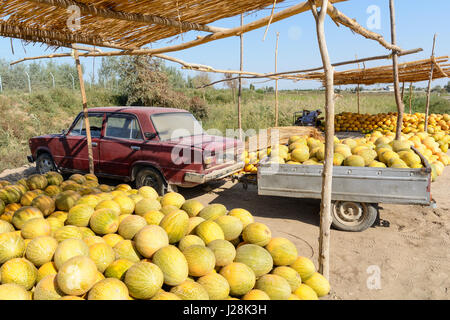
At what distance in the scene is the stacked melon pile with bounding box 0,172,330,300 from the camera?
1884 mm

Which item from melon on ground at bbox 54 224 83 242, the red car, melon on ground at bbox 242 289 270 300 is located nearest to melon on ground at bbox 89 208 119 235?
melon on ground at bbox 54 224 83 242

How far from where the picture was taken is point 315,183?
16.0 feet

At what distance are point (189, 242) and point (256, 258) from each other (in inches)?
20.2

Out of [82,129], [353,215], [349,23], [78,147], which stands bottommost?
[353,215]

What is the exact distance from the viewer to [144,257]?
7.52 feet

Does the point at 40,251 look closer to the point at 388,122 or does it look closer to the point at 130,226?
the point at 130,226

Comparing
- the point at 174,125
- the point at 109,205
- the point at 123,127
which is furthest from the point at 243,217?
the point at 123,127

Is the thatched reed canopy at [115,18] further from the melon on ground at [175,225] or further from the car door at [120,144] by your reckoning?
the melon on ground at [175,225]

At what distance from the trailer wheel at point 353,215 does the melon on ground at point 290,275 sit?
2.83 metres

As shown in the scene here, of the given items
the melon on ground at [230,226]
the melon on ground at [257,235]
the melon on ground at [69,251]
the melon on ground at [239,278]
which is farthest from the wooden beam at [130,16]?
the melon on ground at [239,278]

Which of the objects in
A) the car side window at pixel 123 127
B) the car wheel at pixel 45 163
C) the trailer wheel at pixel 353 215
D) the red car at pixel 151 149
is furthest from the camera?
the car wheel at pixel 45 163

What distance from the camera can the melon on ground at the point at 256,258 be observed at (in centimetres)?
225

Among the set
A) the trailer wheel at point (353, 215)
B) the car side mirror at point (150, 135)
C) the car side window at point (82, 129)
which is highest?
the car side window at point (82, 129)
